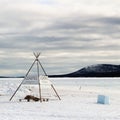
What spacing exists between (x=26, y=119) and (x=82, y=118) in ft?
5.91

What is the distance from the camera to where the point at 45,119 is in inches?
468

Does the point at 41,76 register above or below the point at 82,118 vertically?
above

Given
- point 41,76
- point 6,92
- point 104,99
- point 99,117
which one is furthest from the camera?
point 6,92

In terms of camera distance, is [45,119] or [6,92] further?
[6,92]

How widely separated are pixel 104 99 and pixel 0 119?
25.0ft

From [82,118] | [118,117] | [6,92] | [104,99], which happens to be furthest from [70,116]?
[6,92]

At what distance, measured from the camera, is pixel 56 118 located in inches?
479

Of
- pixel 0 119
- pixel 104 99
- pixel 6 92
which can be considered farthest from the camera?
pixel 6 92

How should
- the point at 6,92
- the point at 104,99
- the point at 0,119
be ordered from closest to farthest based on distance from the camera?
the point at 0,119 < the point at 104,99 < the point at 6,92

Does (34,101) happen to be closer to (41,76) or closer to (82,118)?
(41,76)

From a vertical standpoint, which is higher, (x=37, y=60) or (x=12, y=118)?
(x=37, y=60)

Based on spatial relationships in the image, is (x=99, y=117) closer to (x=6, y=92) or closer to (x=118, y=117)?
(x=118, y=117)

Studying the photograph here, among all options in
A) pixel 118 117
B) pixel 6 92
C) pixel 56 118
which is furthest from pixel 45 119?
pixel 6 92

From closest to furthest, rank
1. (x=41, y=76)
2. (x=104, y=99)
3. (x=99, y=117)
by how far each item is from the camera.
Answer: (x=99, y=117) → (x=104, y=99) → (x=41, y=76)
